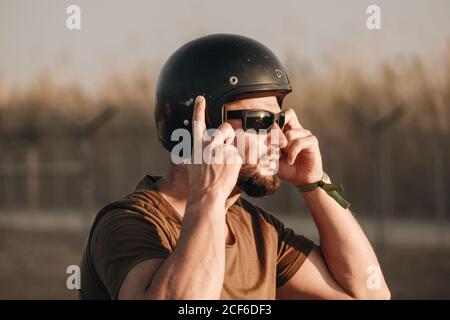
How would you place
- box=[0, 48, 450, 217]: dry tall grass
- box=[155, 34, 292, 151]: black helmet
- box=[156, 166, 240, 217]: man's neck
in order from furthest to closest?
box=[0, 48, 450, 217]: dry tall grass
box=[155, 34, 292, 151]: black helmet
box=[156, 166, 240, 217]: man's neck

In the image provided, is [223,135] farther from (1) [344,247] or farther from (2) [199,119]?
(1) [344,247]

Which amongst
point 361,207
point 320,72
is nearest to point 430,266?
point 361,207

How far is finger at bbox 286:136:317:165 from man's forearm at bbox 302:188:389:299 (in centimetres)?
29

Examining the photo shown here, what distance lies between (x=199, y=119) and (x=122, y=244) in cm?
67

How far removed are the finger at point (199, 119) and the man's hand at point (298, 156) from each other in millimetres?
580

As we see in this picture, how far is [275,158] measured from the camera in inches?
179

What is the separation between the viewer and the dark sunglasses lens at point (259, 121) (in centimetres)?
443

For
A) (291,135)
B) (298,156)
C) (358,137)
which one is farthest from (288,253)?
(358,137)

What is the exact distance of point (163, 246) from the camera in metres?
3.89

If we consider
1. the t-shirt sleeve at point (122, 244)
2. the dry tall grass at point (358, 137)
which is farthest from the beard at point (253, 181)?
the dry tall grass at point (358, 137)

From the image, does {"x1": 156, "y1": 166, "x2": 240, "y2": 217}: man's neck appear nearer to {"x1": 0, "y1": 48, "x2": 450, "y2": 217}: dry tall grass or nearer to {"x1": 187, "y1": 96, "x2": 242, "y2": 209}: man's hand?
{"x1": 187, "y1": 96, "x2": 242, "y2": 209}: man's hand

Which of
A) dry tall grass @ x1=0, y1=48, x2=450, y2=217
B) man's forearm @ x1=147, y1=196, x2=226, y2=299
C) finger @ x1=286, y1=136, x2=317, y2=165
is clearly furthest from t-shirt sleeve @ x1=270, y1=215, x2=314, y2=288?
dry tall grass @ x1=0, y1=48, x2=450, y2=217

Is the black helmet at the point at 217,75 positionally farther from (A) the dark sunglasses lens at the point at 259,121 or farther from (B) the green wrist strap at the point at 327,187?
(B) the green wrist strap at the point at 327,187

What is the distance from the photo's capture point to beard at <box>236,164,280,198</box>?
4465 millimetres
